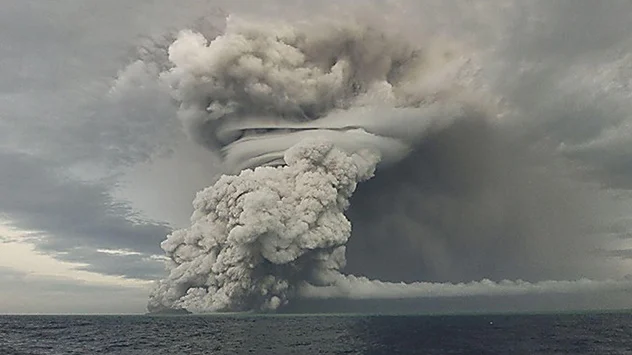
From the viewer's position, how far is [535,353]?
5403 centimetres

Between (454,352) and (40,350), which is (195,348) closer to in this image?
(40,350)

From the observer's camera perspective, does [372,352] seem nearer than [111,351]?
Yes

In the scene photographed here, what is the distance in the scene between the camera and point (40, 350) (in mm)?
59125

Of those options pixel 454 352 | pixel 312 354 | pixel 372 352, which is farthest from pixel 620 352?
pixel 312 354

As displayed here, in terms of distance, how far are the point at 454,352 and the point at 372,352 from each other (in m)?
8.69

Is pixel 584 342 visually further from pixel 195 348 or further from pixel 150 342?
pixel 150 342

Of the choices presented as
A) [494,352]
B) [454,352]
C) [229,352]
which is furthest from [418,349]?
[229,352]

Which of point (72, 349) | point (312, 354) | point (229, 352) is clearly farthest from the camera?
point (72, 349)

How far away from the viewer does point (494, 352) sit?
5453 cm

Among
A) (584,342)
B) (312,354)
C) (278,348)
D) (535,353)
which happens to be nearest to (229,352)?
(278,348)

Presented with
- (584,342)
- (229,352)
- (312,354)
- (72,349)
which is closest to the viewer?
(312,354)

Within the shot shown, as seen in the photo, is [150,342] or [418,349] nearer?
[418,349]

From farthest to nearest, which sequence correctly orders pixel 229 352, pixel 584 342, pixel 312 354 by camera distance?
pixel 584 342, pixel 229 352, pixel 312 354

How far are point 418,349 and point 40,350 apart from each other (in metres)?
41.7
